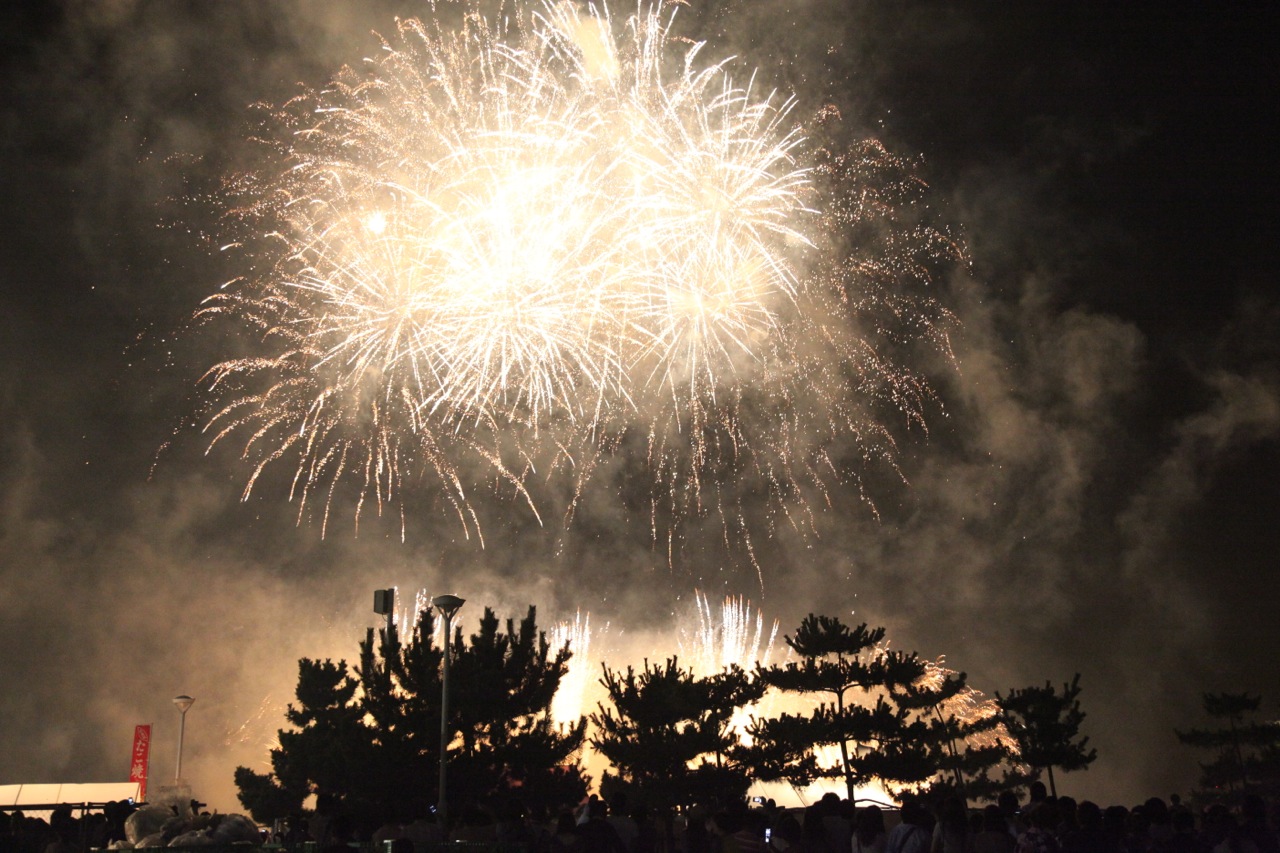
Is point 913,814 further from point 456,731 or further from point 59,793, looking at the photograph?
point 59,793

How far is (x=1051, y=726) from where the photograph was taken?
30.9 m

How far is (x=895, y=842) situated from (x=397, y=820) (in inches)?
204

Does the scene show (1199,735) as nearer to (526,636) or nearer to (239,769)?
(526,636)

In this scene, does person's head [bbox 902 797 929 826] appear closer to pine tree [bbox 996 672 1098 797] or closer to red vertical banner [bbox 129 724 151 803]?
pine tree [bbox 996 672 1098 797]

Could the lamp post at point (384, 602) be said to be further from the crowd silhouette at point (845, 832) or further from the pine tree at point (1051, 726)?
the pine tree at point (1051, 726)

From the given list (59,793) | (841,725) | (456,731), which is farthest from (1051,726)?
(59,793)

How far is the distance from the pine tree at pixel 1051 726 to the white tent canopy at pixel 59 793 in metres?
27.5

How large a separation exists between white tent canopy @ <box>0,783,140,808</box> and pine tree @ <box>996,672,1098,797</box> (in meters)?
27.5

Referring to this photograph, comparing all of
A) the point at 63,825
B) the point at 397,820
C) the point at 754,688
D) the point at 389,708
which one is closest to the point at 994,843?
the point at 397,820

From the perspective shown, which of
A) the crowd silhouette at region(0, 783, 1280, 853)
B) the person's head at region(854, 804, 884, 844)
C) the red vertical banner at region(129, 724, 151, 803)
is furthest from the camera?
the red vertical banner at region(129, 724, 151, 803)

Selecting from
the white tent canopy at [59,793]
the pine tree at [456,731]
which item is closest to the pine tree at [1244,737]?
the pine tree at [456,731]

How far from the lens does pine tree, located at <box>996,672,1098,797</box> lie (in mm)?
30656

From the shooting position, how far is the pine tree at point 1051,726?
1207 inches

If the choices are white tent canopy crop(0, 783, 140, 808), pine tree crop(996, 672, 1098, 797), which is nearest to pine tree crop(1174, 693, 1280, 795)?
pine tree crop(996, 672, 1098, 797)
